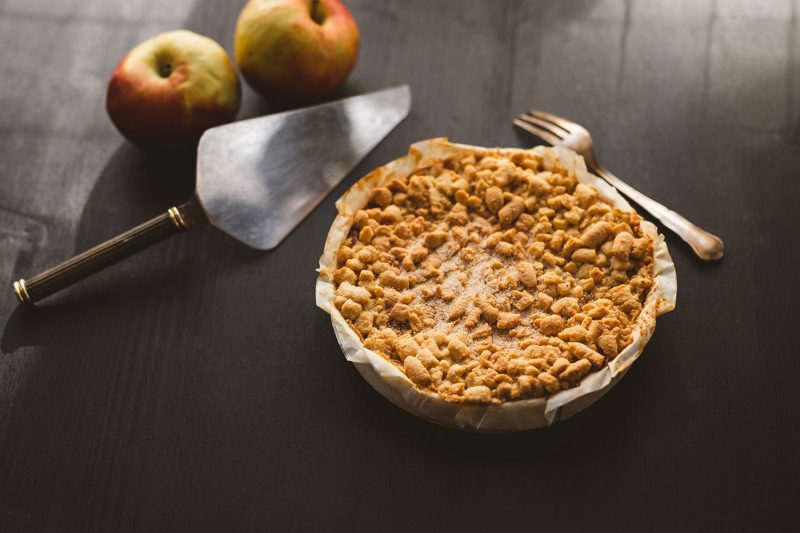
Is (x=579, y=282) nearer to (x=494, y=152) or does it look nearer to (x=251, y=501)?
(x=494, y=152)

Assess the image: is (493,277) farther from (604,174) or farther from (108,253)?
(108,253)

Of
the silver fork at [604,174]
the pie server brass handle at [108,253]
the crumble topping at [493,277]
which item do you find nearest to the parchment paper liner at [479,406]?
the crumble topping at [493,277]

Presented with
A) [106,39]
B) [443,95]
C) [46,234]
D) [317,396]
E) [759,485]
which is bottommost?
[759,485]

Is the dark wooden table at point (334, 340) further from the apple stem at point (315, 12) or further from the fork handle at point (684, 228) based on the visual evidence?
the apple stem at point (315, 12)

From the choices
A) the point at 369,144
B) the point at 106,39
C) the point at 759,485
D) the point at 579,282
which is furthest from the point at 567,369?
the point at 106,39

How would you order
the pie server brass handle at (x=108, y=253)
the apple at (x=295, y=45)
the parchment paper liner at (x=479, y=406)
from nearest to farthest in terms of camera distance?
the parchment paper liner at (x=479, y=406), the pie server brass handle at (x=108, y=253), the apple at (x=295, y=45)

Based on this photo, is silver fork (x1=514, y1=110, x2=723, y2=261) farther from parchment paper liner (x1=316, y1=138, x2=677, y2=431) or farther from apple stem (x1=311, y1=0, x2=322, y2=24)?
apple stem (x1=311, y1=0, x2=322, y2=24)
